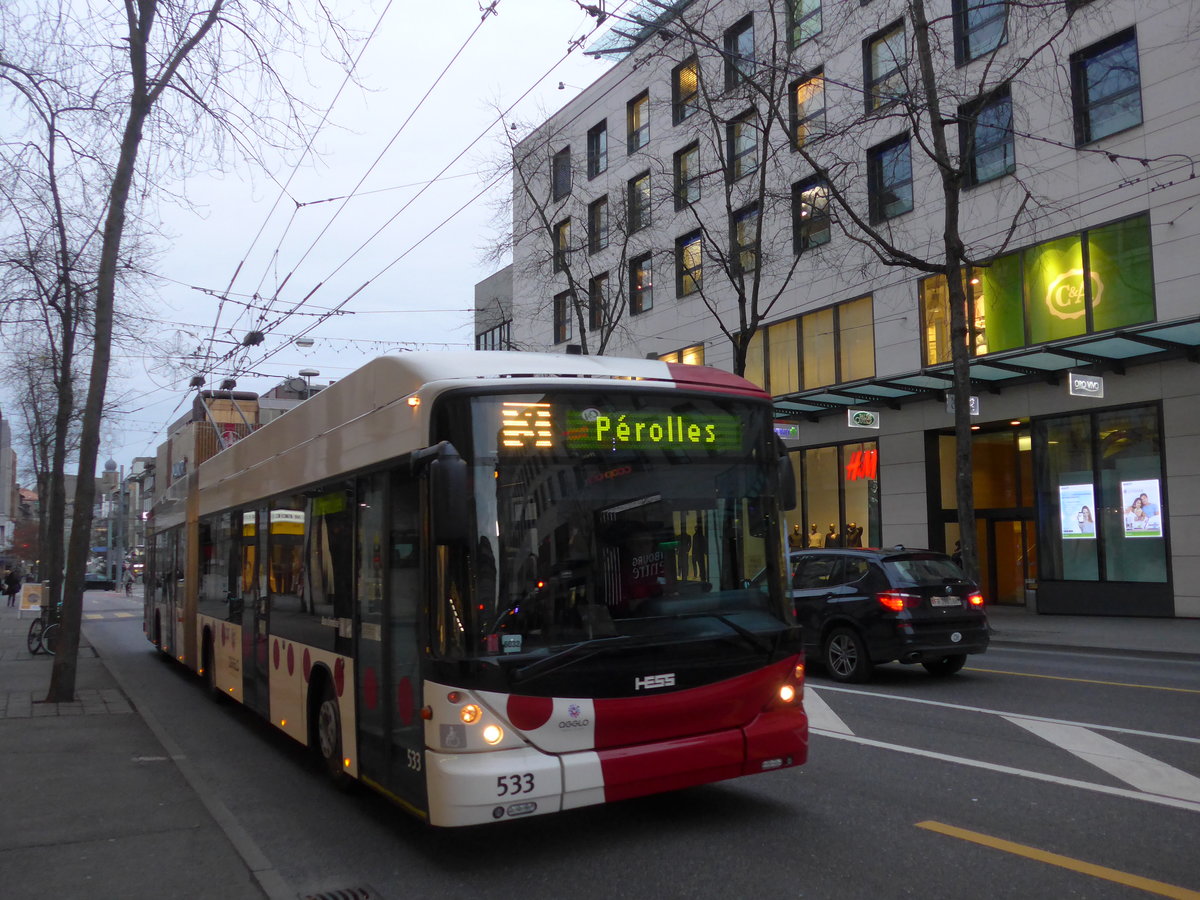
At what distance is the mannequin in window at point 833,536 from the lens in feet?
92.1

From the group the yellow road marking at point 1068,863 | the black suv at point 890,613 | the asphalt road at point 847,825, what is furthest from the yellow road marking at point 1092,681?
the yellow road marking at point 1068,863

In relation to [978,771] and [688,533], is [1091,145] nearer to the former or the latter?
[978,771]

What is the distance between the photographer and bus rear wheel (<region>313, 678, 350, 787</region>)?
7.16 m

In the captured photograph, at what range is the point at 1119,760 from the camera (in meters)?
7.52

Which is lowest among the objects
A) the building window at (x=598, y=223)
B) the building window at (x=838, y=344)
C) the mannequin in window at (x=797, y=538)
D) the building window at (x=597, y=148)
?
the mannequin in window at (x=797, y=538)

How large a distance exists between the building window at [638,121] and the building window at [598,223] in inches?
83.3

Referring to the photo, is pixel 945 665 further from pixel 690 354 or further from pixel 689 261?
pixel 690 354

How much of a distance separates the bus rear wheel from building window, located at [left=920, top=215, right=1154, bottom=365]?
16.0 m

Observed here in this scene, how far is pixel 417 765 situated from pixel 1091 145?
20.3 metres

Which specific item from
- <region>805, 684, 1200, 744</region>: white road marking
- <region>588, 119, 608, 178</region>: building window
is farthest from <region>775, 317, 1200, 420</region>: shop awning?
<region>588, 119, 608, 178</region>: building window

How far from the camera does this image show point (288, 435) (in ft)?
29.7

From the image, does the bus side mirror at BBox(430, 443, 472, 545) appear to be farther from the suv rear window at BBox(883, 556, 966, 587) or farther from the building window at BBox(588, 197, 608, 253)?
the building window at BBox(588, 197, 608, 253)

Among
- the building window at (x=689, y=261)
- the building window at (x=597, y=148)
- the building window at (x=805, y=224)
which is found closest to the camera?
the building window at (x=805, y=224)

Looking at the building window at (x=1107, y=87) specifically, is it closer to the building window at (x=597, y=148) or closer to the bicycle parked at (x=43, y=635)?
the building window at (x=597, y=148)
